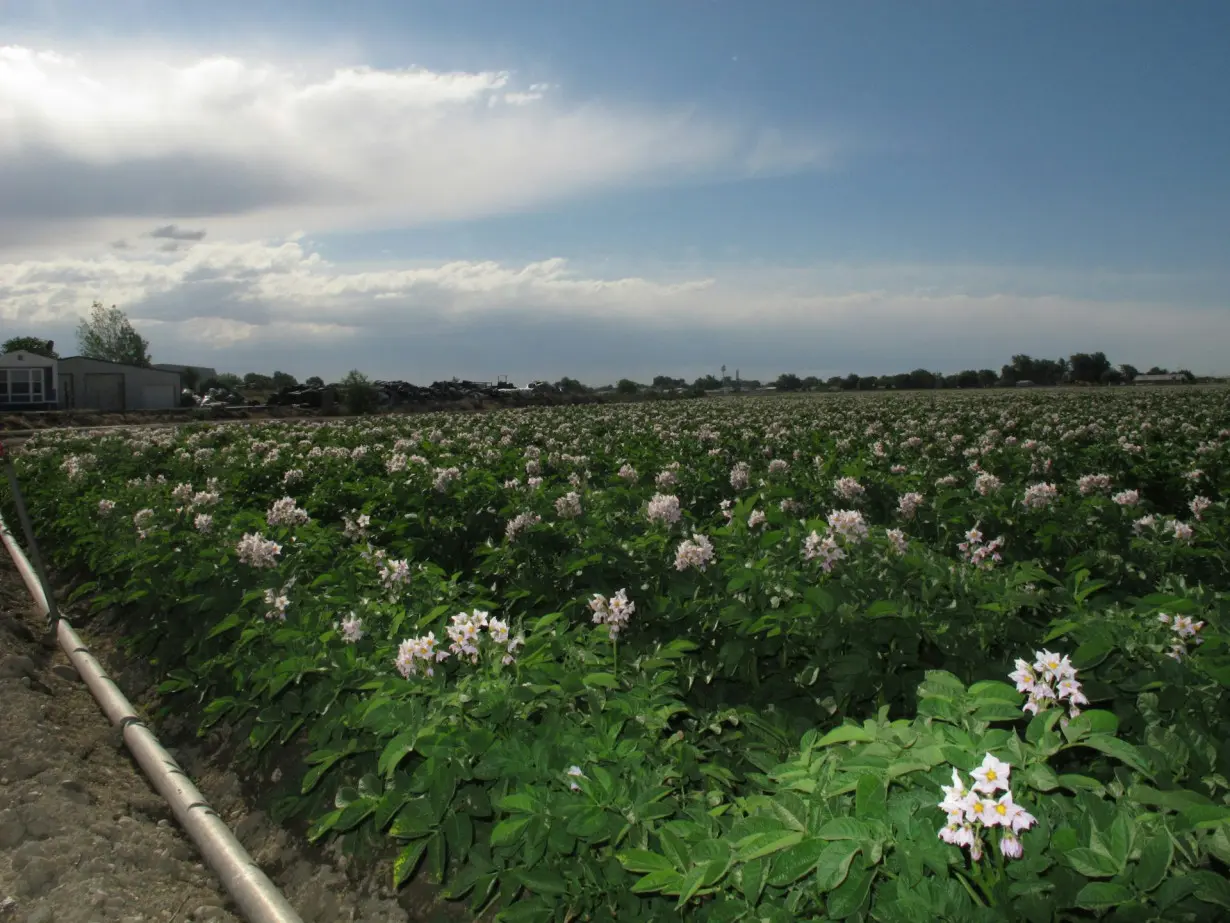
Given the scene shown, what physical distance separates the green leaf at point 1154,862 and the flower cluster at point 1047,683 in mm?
535

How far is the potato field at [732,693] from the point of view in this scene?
1.94 m

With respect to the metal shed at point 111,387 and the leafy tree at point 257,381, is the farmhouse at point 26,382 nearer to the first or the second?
the metal shed at point 111,387

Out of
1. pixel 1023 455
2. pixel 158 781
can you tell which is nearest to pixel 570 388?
pixel 1023 455

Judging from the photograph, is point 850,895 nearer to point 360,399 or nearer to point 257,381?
point 360,399

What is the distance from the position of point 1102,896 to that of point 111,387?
222ft

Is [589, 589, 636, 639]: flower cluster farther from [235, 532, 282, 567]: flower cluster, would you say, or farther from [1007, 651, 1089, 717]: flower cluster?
[235, 532, 282, 567]: flower cluster

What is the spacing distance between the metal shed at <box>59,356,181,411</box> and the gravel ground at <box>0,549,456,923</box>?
5940cm

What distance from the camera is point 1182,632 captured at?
294cm

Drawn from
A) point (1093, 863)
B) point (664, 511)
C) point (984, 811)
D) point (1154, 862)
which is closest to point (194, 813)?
point (664, 511)

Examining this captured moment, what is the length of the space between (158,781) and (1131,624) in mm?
5232

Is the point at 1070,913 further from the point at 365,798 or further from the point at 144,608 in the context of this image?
the point at 144,608

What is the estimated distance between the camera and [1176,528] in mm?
4836

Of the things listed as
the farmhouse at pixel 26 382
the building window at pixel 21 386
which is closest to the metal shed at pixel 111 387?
the farmhouse at pixel 26 382

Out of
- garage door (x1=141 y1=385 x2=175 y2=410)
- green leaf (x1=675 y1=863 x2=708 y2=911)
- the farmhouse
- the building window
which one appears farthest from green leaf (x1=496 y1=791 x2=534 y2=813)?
garage door (x1=141 y1=385 x2=175 y2=410)
